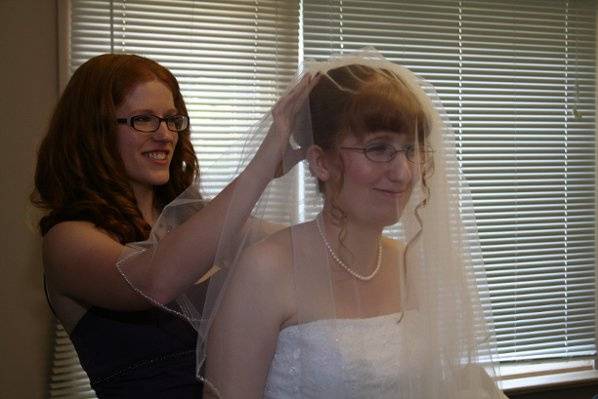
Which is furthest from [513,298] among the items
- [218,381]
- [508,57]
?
[218,381]

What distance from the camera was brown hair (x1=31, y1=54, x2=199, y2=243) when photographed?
4.69 feet

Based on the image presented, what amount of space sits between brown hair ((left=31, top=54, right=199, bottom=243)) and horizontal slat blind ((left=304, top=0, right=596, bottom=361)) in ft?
5.17

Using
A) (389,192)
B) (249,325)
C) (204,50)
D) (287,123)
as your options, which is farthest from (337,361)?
(204,50)

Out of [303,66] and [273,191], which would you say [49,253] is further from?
[303,66]

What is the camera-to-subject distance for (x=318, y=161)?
1232mm

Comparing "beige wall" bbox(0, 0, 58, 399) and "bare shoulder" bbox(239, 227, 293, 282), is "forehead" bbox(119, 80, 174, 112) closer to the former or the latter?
"bare shoulder" bbox(239, 227, 293, 282)

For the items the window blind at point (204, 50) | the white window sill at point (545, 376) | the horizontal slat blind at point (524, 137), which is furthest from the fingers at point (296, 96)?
the white window sill at point (545, 376)

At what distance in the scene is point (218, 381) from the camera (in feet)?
4.03

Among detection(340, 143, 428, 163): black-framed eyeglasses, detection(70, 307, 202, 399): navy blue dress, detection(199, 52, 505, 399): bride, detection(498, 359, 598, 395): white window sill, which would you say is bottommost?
detection(498, 359, 598, 395): white window sill

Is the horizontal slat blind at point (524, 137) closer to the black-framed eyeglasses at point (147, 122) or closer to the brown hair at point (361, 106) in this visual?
the black-framed eyeglasses at point (147, 122)

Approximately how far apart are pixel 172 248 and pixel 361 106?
1.33 feet

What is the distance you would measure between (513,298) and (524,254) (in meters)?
0.20

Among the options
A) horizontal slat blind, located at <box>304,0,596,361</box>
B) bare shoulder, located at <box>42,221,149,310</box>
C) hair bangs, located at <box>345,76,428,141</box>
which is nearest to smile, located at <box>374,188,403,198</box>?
hair bangs, located at <box>345,76,428,141</box>

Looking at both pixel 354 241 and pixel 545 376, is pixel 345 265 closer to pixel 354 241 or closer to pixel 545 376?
pixel 354 241
